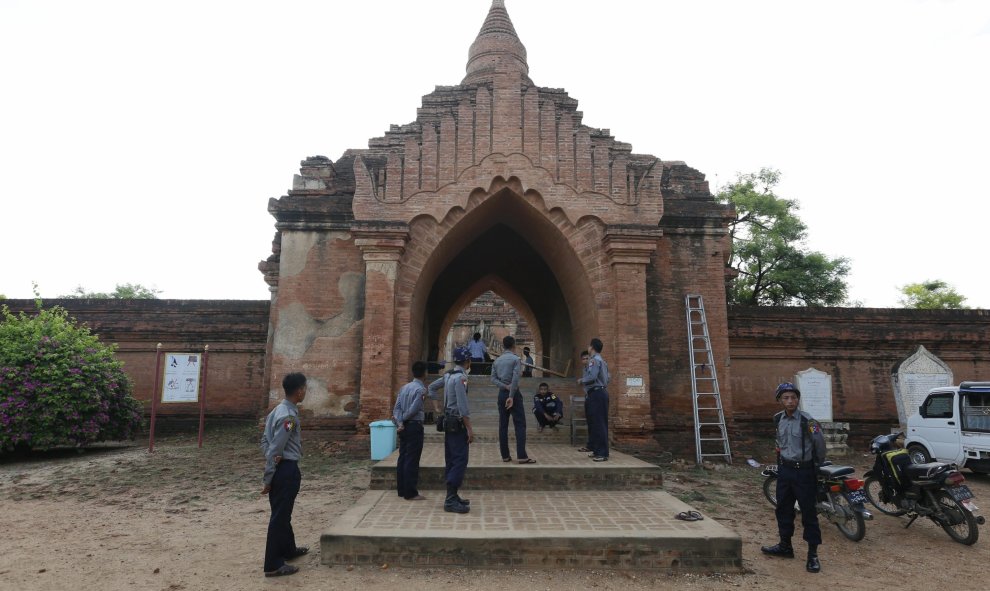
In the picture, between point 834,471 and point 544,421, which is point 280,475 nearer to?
point 834,471

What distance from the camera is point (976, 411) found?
10156 millimetres

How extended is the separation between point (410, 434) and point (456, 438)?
579 millimetres

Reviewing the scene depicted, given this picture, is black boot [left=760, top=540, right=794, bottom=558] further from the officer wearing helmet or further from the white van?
the white van

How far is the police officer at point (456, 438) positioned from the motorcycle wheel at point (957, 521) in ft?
16.9

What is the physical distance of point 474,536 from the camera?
481cm

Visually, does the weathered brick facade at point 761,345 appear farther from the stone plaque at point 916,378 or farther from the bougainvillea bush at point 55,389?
the bougainvillea bush at point 55,389

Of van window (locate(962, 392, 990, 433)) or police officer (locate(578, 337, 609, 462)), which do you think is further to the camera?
van window (locate(962, 392, 990, 433))

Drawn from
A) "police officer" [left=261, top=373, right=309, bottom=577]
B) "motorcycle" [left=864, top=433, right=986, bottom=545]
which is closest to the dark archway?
"motorcycle" [left=864, top=433, right=986, bottom=545]

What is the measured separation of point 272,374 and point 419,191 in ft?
14.0

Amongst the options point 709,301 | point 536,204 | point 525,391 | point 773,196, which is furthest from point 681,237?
point 773,196

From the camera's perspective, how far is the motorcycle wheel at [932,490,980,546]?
19.4ft

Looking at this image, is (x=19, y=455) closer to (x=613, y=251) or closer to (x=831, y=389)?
(x=613, y=251)

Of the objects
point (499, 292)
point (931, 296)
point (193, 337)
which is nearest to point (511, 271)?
point (499, 292)

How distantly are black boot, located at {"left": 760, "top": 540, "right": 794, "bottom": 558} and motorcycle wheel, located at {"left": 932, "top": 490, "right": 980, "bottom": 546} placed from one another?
2271 millimetres
